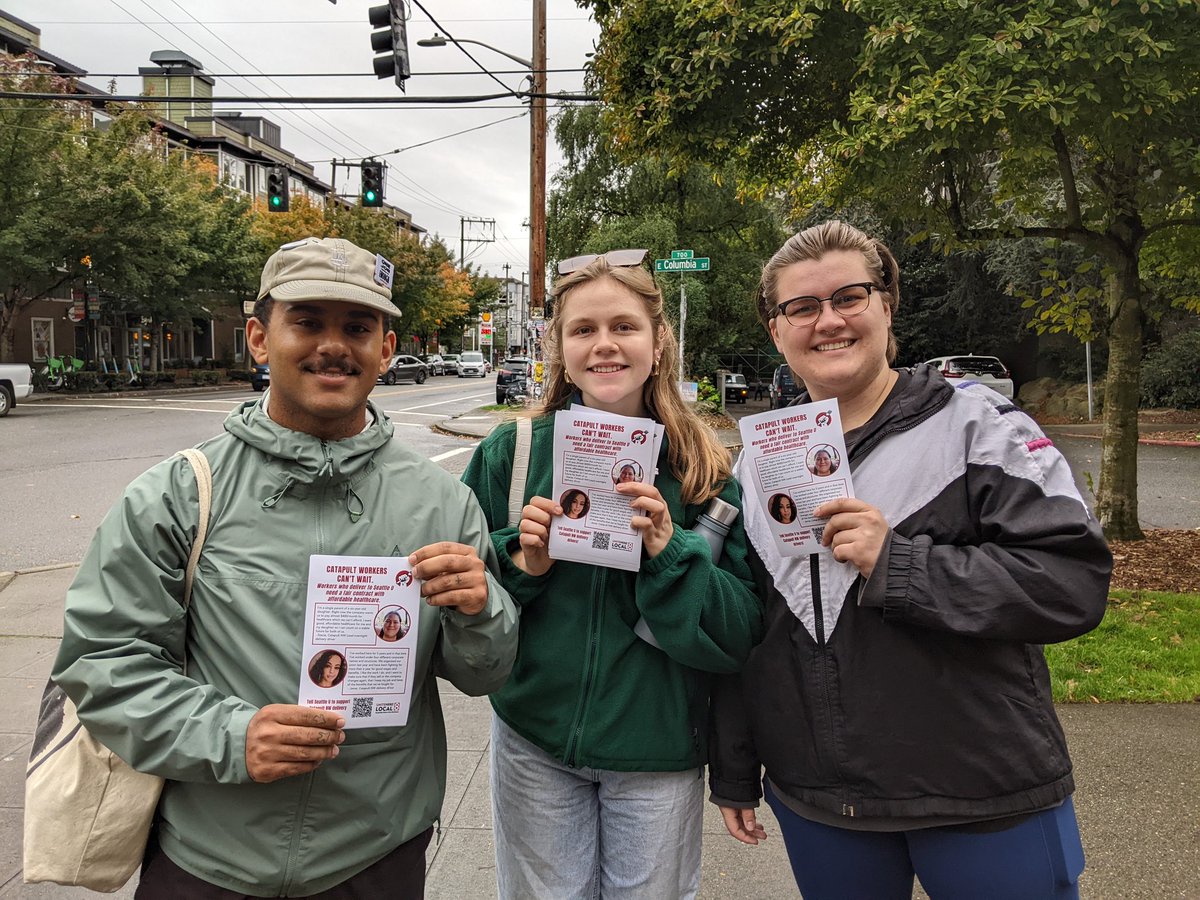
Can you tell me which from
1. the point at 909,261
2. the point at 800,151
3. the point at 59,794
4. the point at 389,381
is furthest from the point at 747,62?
the point at 389,381

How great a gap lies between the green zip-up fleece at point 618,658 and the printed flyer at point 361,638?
1.49 ft

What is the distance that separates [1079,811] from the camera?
3.34 m

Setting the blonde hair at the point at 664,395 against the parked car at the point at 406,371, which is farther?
the parked car at the point at 406,371

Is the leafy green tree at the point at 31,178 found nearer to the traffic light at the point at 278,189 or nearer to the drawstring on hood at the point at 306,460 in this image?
the traffic light at the point at 278,189

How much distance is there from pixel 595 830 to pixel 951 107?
506 cm

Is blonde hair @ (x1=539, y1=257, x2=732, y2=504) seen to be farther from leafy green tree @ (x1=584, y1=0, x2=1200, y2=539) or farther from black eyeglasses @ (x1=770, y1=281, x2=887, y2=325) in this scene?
leafy green tree @ (x1=584, y1=0, x2=1200, y2=539)

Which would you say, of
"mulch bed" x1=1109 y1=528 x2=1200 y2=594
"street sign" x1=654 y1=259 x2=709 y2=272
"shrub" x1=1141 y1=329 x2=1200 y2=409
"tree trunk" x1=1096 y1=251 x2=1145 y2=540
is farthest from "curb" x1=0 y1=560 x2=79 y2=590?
"shrub" x1=1141 y1=329 x2=1200 y2=409

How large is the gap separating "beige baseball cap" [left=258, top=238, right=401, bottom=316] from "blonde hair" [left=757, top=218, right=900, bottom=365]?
0.88 m

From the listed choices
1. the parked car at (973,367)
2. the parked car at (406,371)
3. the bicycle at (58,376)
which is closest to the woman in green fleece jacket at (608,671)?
the parked car at (973,367)

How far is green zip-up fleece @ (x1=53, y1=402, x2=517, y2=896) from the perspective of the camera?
1.49 meters

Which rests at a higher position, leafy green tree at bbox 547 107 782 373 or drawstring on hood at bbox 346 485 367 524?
leafy green tree at bbox 547 107 782 373

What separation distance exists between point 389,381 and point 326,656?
4343 cm

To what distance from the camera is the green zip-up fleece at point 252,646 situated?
1491 mm

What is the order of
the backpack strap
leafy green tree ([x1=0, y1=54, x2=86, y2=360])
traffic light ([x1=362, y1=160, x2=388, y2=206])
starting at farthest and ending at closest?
1. leafy green tree ([x1=0, y1=54, x2=86, y2=360])
2. traffic light ([x1=362, y1=160, x2=388, y2=206])
3. the backpack strap
